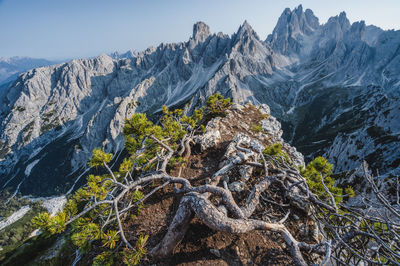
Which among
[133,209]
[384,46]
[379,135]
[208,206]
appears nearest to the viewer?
[208,206]

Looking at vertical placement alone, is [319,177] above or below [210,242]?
above

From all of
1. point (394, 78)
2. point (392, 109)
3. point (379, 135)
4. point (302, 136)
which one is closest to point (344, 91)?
point (394, 78)

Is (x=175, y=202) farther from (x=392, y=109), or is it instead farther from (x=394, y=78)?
(x=394, y=78)

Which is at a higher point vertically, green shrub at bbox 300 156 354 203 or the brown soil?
green shrub at bbox 300 156 354 203

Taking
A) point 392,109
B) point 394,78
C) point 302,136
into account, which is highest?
point 394,78

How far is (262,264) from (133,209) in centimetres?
531

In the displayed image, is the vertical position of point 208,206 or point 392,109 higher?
point 392,109

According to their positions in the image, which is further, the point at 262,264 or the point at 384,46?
the point at 384,46

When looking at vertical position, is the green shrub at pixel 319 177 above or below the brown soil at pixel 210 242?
above

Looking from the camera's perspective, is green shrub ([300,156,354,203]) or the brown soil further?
green shrub ([300,156,354,203])

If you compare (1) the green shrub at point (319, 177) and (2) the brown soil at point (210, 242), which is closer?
(2) the brown soil at point (210, 242)

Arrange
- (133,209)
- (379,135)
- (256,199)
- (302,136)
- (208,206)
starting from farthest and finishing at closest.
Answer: (302,136) → (379,135) → (133,209) → (256,199) → (208,206)

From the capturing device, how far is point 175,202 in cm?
771

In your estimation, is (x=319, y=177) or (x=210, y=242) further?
(x=319, y=177)
